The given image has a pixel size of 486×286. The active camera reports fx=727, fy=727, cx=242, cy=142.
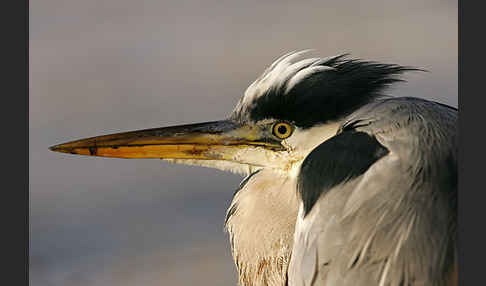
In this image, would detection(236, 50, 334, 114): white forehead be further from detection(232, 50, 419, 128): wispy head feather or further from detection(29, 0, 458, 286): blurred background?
detection(29, 0, 458, 286): blurred background

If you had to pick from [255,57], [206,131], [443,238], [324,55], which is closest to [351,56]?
[324,55]

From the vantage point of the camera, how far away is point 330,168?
1.60m

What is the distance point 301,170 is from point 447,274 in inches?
15.8

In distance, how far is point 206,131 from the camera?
185 cm

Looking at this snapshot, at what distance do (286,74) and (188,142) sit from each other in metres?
0.30

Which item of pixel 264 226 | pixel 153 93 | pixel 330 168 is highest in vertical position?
pixel 153 93

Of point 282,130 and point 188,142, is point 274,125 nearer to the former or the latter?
point 282,130

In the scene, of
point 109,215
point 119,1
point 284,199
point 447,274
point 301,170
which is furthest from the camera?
point 109,215

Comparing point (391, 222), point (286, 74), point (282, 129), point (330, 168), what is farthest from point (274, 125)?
point (391, 222)

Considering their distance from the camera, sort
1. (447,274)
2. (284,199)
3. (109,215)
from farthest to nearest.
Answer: (109,215) < (284,199) < (447,274)

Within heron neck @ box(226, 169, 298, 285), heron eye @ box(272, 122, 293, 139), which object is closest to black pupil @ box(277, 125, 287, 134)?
heron eye @ box(272, 122, 293, 139)

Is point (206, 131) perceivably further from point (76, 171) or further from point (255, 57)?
point (76, 171)

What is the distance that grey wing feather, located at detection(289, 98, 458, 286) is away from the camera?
1.50 metres

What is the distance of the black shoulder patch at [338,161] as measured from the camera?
62.1 inches
